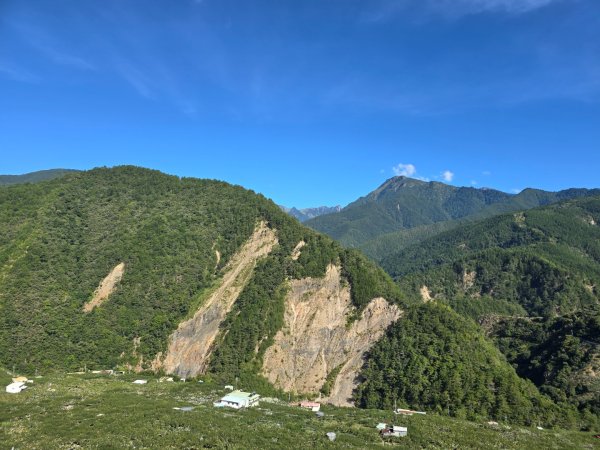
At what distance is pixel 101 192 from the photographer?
447 ft

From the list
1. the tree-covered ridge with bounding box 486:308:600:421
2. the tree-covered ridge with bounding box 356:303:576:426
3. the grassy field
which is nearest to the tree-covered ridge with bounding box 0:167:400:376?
the tree-covered ridge with bounding box 356:303:576:426

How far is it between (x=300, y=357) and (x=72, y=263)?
211 ft

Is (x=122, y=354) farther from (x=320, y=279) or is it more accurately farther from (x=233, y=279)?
(x=320, y=279)

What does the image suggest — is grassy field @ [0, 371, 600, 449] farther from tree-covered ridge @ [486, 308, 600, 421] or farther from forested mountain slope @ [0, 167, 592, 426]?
tree-covered ridge @ [486, 308, 600, 421]

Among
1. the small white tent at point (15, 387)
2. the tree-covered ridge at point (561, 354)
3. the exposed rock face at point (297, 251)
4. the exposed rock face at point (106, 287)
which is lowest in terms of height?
the small white tent at point (15, 387)

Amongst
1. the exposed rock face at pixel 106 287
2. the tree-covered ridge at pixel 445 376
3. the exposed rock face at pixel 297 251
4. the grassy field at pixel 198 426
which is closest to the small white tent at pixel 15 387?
the grassy field at pixel 198 426

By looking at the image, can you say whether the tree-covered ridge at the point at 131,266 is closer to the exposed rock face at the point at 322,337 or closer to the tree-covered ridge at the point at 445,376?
the exposed rock face at the point at 322,337

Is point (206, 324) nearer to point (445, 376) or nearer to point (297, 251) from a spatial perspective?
point (297, 251)

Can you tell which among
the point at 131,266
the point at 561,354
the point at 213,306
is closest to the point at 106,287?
the point at 131,266

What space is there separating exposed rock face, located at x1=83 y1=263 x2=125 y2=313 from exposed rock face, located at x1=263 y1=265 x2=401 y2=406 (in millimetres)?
43885

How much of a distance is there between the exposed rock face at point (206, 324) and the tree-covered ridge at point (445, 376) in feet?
120

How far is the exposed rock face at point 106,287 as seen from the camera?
102188 millimetres

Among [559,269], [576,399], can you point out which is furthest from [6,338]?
[559,269]

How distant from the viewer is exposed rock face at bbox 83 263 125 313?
102 metres
